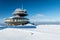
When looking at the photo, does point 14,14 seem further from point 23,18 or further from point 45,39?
point 45,39

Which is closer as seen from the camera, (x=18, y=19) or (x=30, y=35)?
(x=30, y=35)

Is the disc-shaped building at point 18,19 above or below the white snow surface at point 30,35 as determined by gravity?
above

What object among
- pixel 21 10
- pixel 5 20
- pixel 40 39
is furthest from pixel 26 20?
pixel 40 39

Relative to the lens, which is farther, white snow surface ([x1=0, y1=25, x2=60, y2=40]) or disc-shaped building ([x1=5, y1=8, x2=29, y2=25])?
disc-shaped building ([x1=5, y1=8, x2=29, y2=25])

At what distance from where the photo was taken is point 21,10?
33.4 m

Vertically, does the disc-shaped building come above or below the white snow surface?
above

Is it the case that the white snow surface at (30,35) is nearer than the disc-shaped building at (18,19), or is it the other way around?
the white snow surface at (30,35)

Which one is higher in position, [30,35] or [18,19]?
[18,19]

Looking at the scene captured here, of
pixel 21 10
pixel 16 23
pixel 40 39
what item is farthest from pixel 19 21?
pixel 40 39

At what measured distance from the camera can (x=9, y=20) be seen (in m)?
32.7

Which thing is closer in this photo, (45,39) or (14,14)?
(45,39)

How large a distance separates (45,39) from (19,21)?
936 inches

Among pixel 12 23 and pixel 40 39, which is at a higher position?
pixel 12 23

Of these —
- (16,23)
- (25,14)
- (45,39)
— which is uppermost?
(25,14)
